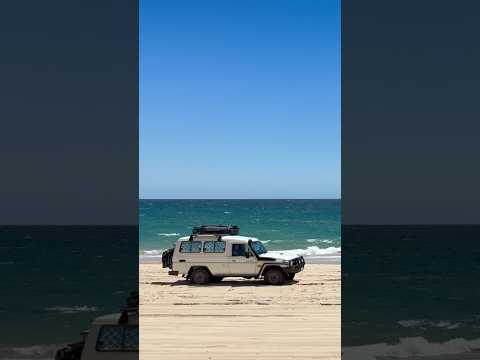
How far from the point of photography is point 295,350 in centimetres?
578

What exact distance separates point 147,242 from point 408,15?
56.7 feet

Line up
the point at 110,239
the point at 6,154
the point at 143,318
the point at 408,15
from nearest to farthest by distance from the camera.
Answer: the point at 143,318
the point at 6,154
the point at 408,15
the point at 110,239

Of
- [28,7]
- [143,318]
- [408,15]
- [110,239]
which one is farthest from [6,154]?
[110,239]

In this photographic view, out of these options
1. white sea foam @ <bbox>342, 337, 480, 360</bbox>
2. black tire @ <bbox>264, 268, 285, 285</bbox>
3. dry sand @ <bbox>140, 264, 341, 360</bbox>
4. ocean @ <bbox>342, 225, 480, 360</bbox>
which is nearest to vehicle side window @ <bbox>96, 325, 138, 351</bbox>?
dry sand @ <bbox>140, 264, 341, 360</bbox>

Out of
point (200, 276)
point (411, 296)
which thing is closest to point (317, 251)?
point (411, 296)

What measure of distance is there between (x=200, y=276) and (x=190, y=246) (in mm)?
606

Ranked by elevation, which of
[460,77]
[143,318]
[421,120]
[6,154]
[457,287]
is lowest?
[457,287]

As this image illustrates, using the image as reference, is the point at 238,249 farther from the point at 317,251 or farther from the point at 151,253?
the point at 317,251

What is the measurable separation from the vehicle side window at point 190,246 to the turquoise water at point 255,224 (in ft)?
57.5

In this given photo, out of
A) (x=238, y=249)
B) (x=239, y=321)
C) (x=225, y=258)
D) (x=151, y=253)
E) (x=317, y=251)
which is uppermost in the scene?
(x=238, y=249)

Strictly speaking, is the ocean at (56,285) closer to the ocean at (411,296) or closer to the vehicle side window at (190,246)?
the vehicle side window at (190,246)

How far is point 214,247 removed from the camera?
13.1 m

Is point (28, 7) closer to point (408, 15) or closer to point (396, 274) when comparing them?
point (408, 15)

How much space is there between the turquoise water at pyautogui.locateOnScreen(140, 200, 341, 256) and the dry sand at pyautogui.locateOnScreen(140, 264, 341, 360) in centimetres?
1795
